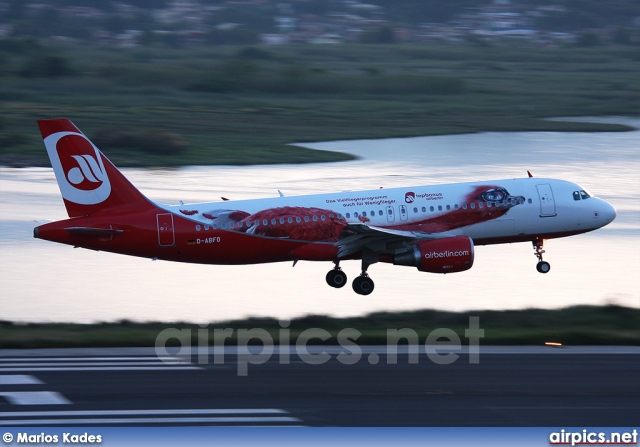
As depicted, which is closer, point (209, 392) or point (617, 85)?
point (209, 392)

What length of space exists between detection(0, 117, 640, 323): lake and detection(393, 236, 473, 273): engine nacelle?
1.83 m

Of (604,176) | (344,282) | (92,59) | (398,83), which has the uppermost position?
(92,59)

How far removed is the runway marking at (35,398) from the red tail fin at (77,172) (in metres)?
13.8

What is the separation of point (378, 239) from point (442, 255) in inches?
88.7

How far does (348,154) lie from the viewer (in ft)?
264

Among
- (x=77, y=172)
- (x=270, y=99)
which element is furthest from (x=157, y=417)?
(x=270, y=99)

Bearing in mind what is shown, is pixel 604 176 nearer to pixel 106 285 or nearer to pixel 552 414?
pixel 106 285

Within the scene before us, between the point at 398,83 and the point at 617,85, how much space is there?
86.4ft

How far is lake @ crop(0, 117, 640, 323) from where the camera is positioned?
129 ft

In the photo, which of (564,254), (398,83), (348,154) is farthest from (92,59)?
(564,254)

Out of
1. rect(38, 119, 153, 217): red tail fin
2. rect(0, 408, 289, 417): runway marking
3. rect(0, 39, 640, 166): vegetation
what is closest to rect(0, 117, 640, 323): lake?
rect(38, 119, 153, 217): red tail fin

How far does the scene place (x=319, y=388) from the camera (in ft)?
80.5

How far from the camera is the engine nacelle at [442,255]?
37469mm

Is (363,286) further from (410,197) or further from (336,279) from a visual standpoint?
(410,197)
